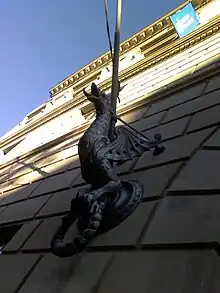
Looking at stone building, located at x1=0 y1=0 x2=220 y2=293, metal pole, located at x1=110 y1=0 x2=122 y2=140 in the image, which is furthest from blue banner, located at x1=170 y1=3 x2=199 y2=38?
metal pole, located at x1=110 y1=0 x2=122 y2=140

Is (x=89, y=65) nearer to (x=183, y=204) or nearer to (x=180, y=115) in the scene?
(x=180, y=115)

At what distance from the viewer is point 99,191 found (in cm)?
222

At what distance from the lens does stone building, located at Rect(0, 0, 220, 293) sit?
73.4 inches

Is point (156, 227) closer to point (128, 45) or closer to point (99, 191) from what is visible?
point (99, 191)

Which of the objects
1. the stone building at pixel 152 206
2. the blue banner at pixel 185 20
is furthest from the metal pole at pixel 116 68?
the blue banner at pixel 185 20

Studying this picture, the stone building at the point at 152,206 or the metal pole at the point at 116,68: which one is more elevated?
the metal pole at the point at 116,68

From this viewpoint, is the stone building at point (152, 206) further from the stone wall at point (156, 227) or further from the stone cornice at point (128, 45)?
the stone cornice at point (128, 45)

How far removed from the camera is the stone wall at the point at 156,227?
1817 mm

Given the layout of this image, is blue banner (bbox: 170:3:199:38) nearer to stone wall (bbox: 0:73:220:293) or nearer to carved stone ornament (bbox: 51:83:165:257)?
stone wall (bbox: 0:73:220:293)

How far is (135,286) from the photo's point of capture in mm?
1839

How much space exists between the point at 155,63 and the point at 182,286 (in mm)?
5430

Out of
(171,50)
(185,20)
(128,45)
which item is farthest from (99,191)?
(128,45)

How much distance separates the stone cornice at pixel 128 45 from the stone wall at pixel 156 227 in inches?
279

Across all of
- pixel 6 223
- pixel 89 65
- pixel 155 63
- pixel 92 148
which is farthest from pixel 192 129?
pixel 89 65
